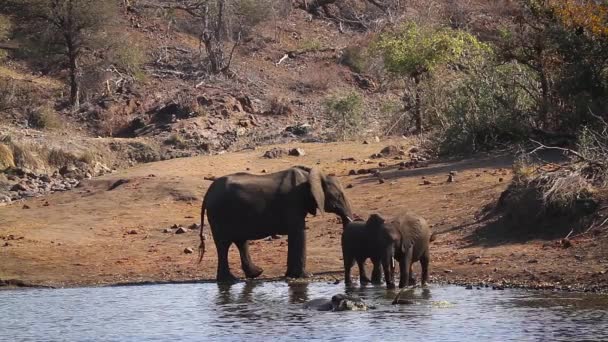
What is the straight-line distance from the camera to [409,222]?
1570 centimetres

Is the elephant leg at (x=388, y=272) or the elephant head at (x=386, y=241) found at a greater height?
the elephant head at (x=386, y=241)

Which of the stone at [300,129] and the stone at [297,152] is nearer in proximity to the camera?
the stone at [297,152]

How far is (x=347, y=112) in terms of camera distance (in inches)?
1339

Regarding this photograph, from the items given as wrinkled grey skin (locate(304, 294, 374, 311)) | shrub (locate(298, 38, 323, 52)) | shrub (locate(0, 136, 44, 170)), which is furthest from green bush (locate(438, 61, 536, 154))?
shrub (locate(298, 38, 323, 52))

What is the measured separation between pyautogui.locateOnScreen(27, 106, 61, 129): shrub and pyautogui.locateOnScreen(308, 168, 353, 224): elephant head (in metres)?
17.7

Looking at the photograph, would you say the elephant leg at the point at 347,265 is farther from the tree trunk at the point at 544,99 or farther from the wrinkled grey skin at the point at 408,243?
the tree trunk at the point at 544,99

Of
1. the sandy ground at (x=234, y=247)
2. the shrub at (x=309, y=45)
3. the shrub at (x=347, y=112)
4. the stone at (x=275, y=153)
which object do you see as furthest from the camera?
the shrub at (x=309, y=45)

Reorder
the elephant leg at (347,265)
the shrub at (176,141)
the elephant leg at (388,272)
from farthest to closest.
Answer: the shrub at (176,141)
the elephant leg at (347,265)
the elephant leg at (388,272)

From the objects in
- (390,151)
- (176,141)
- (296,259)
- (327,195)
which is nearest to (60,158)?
(176,141)

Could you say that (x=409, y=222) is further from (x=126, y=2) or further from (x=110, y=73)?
(x=126, y=2)

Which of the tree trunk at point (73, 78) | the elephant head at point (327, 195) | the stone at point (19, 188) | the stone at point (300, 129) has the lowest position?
the stone at point (19, 188)

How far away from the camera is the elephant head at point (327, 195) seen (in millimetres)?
17266

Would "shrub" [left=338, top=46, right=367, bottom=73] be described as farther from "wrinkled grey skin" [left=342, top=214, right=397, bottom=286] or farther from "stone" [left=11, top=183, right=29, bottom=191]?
"wrinkled grey skin" [left=342, top=214, right=397, bottom=286]

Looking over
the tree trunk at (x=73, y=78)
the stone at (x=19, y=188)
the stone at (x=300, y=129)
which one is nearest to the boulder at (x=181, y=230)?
the stone at (x=19, y=188)
